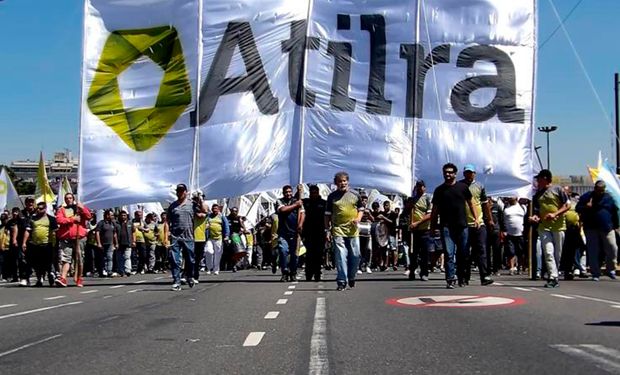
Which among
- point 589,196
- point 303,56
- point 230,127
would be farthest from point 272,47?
point 589,196

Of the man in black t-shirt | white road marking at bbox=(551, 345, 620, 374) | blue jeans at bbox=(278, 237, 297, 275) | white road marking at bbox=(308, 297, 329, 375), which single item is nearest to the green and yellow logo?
blue jeans at bbox=(278, 237, 297, 275)

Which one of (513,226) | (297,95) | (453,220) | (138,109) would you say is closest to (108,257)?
(138,109)

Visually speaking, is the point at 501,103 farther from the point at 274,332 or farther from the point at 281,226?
the point at 274,332

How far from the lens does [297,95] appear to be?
640 inches

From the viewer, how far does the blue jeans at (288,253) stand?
16.1 m

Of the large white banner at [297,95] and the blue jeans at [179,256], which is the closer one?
the blue jeans at [179,256]

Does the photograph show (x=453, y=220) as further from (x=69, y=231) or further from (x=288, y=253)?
(x=69, y=231)

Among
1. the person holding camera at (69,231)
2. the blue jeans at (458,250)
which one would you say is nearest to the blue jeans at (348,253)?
the blue jeans at (458,250)

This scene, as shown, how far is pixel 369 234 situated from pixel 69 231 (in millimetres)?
9284

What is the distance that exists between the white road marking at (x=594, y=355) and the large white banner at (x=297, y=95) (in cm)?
963

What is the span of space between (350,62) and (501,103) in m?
2.93

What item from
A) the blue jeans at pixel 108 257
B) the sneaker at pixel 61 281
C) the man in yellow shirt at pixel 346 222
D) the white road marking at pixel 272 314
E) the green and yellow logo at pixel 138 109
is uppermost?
the green and yellow logo at pixel 138 109

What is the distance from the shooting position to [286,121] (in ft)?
Answer: 53.2

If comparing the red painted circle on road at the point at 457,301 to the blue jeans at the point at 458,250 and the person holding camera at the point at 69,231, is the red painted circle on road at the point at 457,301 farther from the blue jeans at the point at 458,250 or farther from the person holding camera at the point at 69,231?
the person holding camera at the point at 69,231
